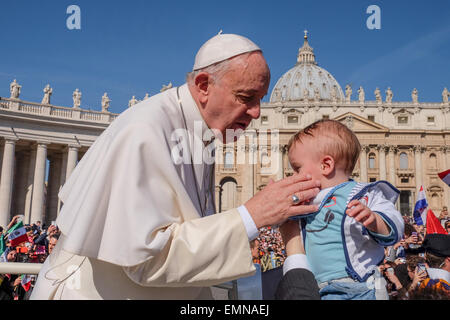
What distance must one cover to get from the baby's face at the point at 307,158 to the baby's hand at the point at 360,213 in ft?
1.04

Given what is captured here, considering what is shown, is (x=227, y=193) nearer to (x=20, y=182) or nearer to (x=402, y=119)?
(x=402, y=119)

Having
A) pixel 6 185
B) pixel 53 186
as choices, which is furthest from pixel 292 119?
pixel 6 185

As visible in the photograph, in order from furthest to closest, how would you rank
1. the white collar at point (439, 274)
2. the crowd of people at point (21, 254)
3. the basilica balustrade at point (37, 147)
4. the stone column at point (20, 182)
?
1. the stone column at point (20, 182)
2. the basilica balustrade at point (37, 147)
3. the crowd of people at point (21, 254)
4. the white collar at point (439, 274)

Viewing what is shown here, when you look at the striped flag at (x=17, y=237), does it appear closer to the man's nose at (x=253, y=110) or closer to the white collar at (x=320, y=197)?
the man's nose at (x=253, y=110)

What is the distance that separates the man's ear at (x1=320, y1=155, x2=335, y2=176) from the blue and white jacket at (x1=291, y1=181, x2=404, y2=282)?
0.39 feet

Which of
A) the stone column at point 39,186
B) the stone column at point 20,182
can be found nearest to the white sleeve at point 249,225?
the stone column at point 39,186

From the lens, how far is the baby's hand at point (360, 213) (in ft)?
5.98

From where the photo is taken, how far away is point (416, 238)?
629 cm

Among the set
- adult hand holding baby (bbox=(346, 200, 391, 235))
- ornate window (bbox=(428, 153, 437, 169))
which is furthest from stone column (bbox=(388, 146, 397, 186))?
adult hand holding baby (bbox=(346, 200, 391, 235))

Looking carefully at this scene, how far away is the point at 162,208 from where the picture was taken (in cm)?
167

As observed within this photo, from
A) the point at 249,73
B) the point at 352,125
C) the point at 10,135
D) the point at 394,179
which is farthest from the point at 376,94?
the point at 249,73

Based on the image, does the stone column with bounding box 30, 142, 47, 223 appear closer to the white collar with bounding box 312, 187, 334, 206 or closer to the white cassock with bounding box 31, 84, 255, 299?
the white cassock with bounding box 31, 84, 255, 299
